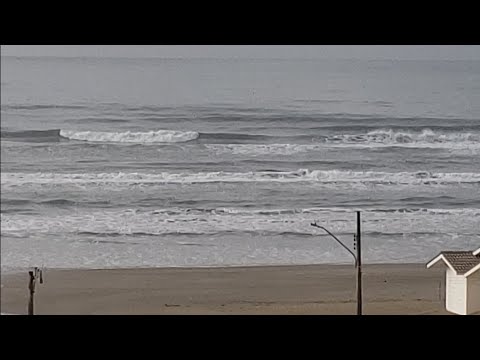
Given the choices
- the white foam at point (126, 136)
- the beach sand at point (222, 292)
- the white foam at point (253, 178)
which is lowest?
the beach sand at point (222, 292)

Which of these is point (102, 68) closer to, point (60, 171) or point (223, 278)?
point (60, 171)

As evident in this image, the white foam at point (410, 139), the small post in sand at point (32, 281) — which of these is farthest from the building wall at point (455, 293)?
the small post in sand at point (32, 281)

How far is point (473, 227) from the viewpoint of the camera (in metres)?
4.36

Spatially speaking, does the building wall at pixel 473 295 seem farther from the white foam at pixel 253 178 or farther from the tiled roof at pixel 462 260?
the white foam at pixel 253 178

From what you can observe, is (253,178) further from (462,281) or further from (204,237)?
(462,281)

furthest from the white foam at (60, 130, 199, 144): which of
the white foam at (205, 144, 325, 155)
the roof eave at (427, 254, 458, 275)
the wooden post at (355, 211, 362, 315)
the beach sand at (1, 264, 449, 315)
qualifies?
the roof eave at (427, 254, 458, 275)

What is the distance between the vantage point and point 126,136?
4289 mm

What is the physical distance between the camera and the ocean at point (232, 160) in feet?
14.0

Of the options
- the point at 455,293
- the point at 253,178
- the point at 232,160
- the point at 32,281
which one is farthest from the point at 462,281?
the point at 32,281

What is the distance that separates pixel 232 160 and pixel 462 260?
1.01m

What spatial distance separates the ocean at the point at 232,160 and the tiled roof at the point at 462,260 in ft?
0.40
